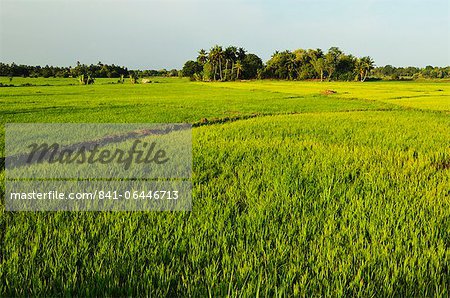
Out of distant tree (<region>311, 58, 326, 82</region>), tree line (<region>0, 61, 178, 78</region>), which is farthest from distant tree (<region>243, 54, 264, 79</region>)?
tree line (<region>0, 61, 178, 78</region>)

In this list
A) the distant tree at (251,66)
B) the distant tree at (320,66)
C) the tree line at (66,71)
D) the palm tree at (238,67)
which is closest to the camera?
the tree line at (66,71)

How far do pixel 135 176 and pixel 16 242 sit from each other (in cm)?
211

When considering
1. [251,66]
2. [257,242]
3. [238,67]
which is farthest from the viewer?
[251,66]

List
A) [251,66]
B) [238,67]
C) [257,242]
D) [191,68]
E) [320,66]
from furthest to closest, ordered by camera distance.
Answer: [191,68] → [251,66] → [238,67] → [320,66] → [257,242]

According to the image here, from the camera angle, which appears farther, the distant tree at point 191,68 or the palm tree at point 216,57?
the distant tree at point 191,68

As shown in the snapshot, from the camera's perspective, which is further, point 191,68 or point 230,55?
point 191,68

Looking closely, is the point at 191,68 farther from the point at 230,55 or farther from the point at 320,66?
the point at 320,66

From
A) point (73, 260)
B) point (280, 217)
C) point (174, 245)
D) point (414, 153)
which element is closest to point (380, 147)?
point (414, 153)

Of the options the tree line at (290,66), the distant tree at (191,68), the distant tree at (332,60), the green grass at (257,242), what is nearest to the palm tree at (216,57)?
the tree line at (290,66)

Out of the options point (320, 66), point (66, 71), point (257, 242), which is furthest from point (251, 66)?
point (257, 242)

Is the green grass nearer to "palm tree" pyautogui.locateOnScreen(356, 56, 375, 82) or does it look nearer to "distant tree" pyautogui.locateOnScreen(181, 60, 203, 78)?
"palm tree" pyautogui.locateOnScreen(356, 56, 375, 82)

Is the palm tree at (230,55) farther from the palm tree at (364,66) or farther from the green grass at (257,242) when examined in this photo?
the green grass at (257,242)

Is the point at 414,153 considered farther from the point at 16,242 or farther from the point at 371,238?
the point at 16,242

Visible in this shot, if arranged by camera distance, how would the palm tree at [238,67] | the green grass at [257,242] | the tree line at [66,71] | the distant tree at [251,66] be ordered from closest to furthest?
the green grass at [257,242] → the tree line at [66,71] → the palm tree at [238,67] → the distant tree at [251,66]
